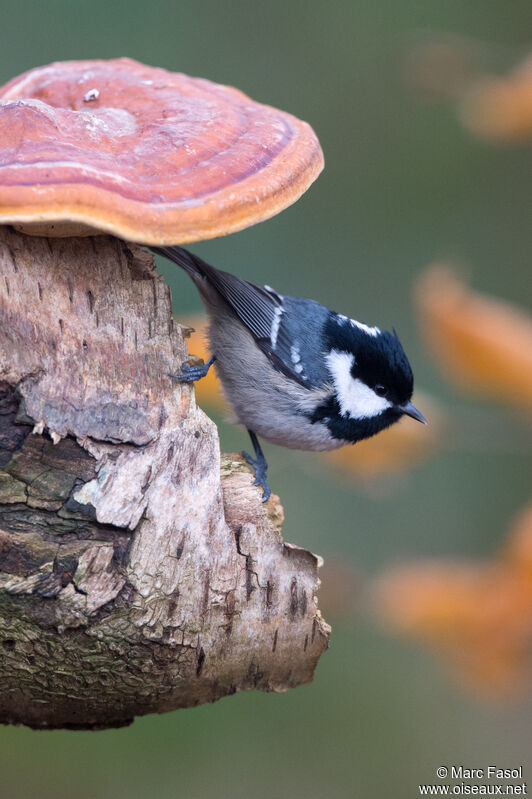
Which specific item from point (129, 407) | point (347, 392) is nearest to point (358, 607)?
point (347, 392)

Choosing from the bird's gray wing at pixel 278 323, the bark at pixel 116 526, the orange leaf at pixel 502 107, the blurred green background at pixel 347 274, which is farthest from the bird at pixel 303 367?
the blurred green background at pixel 347 274

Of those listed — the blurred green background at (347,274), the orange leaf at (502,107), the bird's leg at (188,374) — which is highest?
the orange leaf at (502,107)

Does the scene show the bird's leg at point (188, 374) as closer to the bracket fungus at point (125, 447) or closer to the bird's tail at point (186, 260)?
the bracket fungus at point (125, 447)

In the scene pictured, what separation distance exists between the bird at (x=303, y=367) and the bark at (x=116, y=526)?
37.7 inches

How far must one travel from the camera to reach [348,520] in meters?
5.79

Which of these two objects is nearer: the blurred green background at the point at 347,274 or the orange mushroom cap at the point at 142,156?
the orange mushroom cap at the point at 142,156

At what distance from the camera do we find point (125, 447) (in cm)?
204

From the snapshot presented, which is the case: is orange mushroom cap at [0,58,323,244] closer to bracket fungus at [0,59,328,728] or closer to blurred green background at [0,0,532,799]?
bracket fungus at [0,59,328,728]

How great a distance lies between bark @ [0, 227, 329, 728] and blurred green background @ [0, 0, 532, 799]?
2.89 meters

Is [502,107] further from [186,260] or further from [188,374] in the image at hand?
[188,374]

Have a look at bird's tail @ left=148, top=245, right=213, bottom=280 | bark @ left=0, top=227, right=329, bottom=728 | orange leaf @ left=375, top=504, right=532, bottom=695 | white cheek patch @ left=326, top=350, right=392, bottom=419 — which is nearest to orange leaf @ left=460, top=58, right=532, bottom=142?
white cheek patch @ left=326, top=350, right=392, bottom=419

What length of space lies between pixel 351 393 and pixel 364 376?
0.27 ft

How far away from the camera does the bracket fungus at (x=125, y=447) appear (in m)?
1.90

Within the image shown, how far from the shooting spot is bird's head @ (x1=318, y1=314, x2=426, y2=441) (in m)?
3.17
